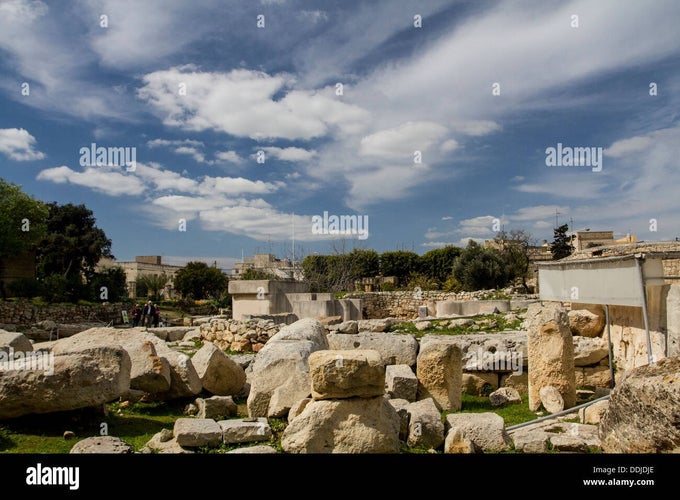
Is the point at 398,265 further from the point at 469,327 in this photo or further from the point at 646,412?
the point at 646,412

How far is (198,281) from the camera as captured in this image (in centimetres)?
4566

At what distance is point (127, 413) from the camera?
7.66m

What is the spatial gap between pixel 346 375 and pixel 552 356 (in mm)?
4432

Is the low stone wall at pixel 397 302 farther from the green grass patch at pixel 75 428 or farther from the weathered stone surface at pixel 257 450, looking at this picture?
the weathered stone surface at pixel 257 450

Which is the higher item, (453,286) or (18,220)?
(18,220)

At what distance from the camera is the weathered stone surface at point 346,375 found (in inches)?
199

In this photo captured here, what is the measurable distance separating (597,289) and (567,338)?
1.32 meters

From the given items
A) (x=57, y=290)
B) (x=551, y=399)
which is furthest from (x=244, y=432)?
(x=57, y=290)

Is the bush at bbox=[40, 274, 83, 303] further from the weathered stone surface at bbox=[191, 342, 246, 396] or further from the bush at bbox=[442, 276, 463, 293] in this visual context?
the weathered stone surface at bbox=[191, 342, 246, 396]

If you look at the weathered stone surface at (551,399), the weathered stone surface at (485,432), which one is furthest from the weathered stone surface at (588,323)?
the weathered stone surface at (485,432)

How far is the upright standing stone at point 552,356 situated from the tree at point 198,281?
1540 inches

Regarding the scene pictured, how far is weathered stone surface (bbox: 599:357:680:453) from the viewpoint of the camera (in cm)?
440
